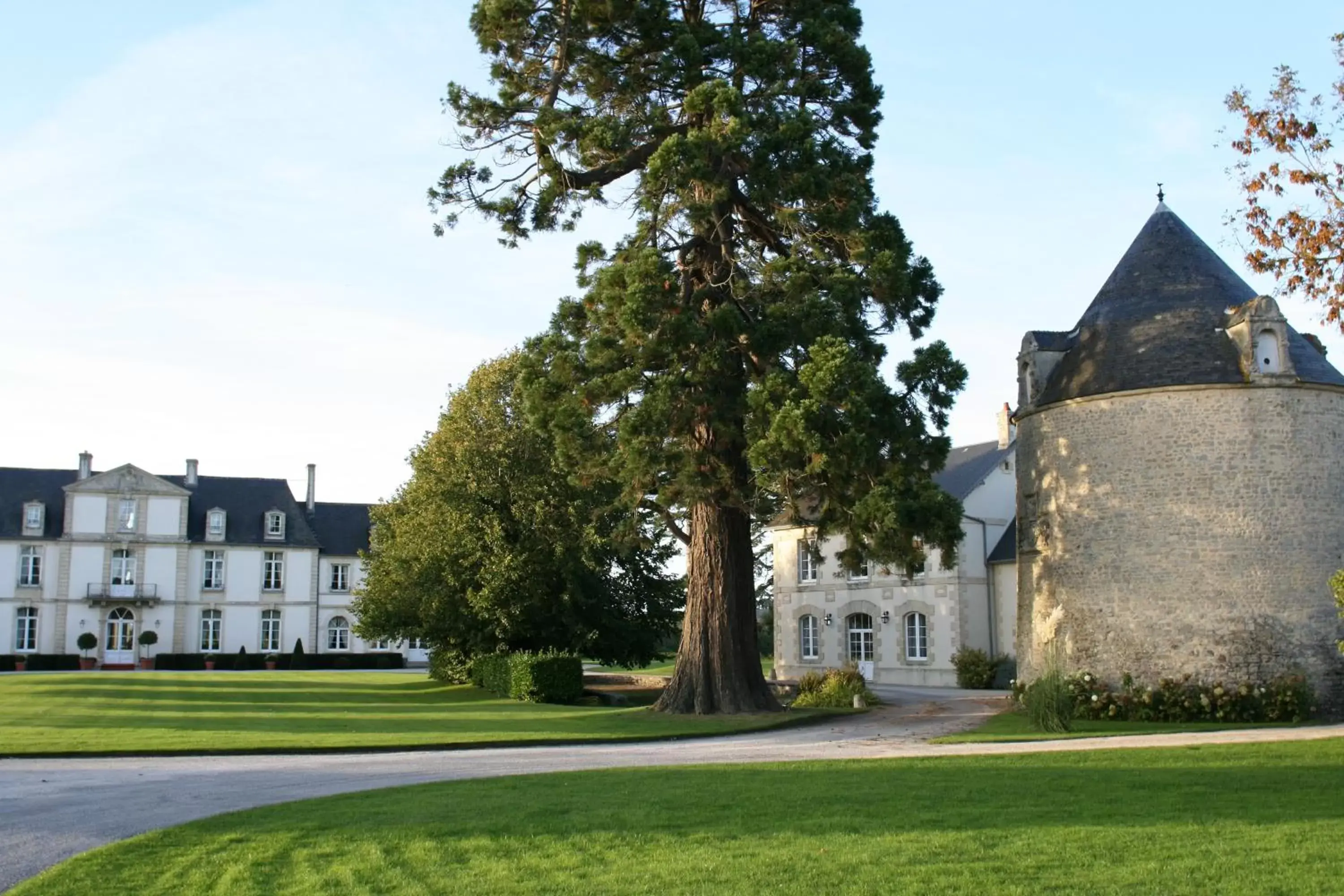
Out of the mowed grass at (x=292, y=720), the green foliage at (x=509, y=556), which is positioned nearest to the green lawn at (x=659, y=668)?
the green foliage at (x=509, y=556)

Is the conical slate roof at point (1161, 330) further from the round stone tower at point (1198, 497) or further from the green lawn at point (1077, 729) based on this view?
the green lawn at point (1077, 729)

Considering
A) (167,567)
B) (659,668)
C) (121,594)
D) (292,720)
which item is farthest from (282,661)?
(292,720)

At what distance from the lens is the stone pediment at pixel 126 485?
165ft

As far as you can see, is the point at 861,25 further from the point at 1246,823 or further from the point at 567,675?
the point at 1246,823

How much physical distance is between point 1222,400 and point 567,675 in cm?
1440

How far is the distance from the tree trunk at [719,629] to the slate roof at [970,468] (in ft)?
42.7

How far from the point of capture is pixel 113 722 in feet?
63.8

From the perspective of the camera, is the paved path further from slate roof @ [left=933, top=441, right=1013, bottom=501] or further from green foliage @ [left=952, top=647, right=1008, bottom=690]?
slate roof @ [left=933, top=441, right=1013, bottom=501]

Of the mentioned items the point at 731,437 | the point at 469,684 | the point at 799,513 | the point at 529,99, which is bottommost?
the point at 469,684

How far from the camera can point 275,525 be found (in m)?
54.1

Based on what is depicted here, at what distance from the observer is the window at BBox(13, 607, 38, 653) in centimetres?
4906

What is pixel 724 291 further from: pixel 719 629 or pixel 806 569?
pixel 806 569

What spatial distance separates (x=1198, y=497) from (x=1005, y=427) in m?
17.1

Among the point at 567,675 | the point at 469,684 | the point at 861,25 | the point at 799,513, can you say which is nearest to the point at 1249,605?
the point at 799,513
